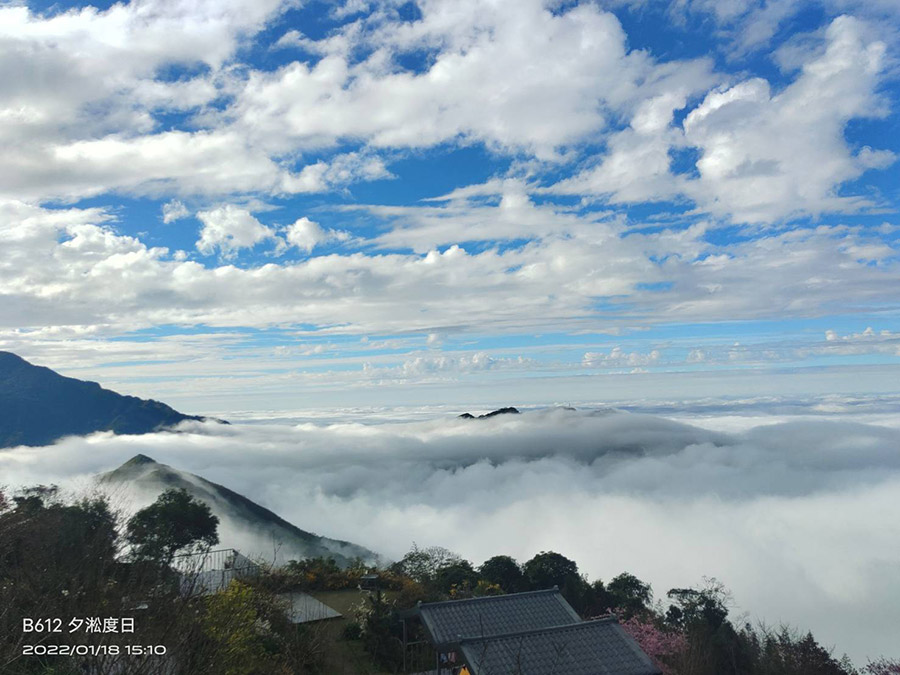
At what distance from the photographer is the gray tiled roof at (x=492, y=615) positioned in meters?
18.9

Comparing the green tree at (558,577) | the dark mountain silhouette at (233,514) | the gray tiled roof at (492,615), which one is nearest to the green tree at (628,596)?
the green tree at (558,577)

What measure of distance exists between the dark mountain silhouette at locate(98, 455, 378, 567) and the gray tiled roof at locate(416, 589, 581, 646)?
6139cm

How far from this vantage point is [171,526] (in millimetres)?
39312

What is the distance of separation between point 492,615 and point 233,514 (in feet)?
261

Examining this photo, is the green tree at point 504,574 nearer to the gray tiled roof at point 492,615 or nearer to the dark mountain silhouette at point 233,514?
the gray tiled roof at point 492,615

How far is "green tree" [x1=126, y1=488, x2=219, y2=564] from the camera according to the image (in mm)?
36906

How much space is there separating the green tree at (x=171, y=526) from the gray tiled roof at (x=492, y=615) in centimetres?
2238

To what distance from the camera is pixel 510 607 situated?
20.8m

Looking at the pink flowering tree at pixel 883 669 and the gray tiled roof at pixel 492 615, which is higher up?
the gray tiled roof at pixel 492 615

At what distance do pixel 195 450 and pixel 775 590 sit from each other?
157215 mm

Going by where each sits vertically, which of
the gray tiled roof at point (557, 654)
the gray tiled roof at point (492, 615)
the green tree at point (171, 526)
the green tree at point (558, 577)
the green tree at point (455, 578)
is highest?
the gray tiled roof at point (557, 654)

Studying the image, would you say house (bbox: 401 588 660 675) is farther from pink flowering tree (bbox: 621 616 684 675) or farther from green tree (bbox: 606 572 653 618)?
green tree (bbox: 606 572 653 618)

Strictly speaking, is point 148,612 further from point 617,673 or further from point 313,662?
point 617,673

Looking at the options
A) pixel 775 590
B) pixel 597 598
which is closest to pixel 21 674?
pixel 597 598
